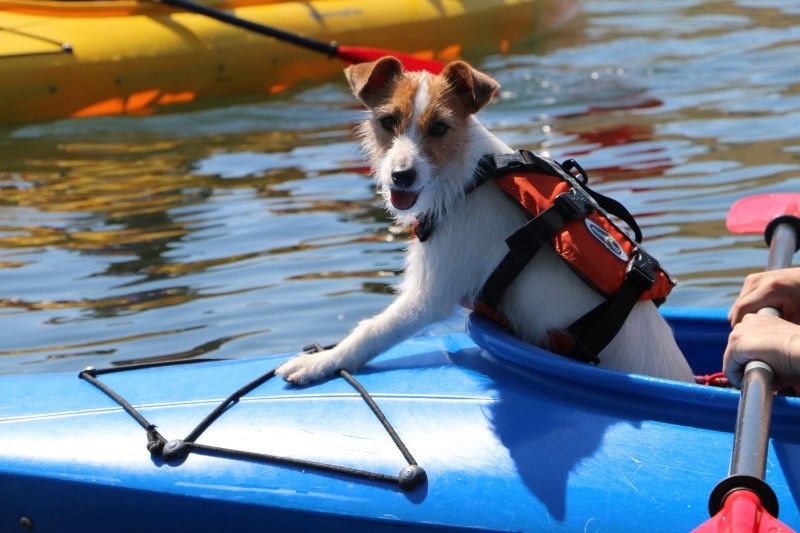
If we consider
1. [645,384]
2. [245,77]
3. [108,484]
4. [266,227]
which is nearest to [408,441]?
[645,384]

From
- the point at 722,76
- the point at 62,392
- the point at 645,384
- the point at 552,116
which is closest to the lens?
the point at 645,384

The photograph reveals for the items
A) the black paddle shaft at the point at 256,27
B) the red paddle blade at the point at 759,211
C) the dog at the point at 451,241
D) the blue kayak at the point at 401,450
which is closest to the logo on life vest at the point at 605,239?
the dog at the point at 451,241

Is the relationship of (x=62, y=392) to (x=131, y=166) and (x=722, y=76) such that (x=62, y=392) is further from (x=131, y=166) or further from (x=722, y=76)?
(x=722, y=76)

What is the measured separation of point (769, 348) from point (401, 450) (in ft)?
3.01

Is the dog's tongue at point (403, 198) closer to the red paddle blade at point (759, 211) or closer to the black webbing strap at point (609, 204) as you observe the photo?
the black webbing strap at point (609, 204)

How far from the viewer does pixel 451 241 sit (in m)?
3.25

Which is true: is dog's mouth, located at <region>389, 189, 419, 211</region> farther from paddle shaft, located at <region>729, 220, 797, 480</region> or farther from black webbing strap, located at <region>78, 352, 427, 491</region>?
paddle shaft, located at <region>729, 220, 797, 480</region>

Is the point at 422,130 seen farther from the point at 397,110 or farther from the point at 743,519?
the point at 743,519

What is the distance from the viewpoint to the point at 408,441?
9.84 feet

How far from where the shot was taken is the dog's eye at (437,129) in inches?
127

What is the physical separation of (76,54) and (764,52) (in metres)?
6.81

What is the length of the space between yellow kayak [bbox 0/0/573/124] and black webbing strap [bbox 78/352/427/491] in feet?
19.4

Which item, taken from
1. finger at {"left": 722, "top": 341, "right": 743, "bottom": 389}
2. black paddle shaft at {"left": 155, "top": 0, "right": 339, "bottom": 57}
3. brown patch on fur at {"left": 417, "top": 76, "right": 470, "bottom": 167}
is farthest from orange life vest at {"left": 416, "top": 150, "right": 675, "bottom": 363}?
black paddle shaft at {"left": 155, "top": 0, "right": 339, "bottom": 57}

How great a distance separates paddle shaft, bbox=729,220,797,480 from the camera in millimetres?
2414
